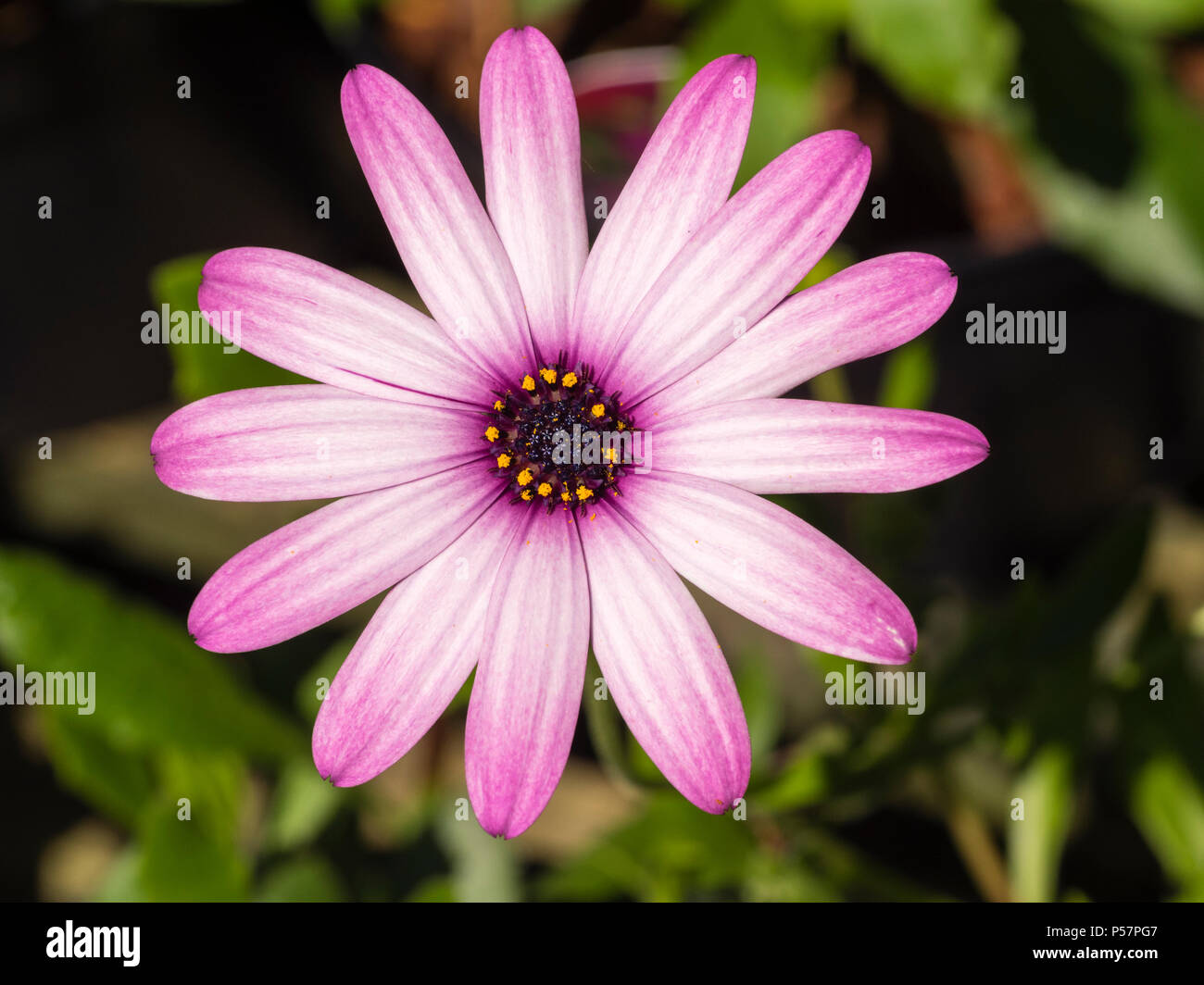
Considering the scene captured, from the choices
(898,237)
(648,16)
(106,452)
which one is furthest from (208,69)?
(898,237)

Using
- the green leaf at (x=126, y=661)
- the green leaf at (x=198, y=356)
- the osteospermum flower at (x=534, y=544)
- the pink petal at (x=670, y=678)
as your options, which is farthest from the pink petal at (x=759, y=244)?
the green leaf at (x=126, y=661)

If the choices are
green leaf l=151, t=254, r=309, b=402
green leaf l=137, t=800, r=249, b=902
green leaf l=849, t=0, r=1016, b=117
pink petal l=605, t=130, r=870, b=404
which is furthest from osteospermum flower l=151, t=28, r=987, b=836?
green leaf l=849, t=0, r=1016, b=117

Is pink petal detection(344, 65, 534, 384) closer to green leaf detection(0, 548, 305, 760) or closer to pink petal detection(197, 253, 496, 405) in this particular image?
pink petal detection(197, 253, 496, 405)

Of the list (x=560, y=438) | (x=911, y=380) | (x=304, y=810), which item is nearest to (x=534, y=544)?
(x=560, y=438)

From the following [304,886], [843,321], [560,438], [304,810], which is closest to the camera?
[843,321]

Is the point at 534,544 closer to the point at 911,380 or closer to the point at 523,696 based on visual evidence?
the point at 523,696

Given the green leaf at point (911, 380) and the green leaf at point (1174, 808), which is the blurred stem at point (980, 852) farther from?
the green leaf at point (911, 380)
